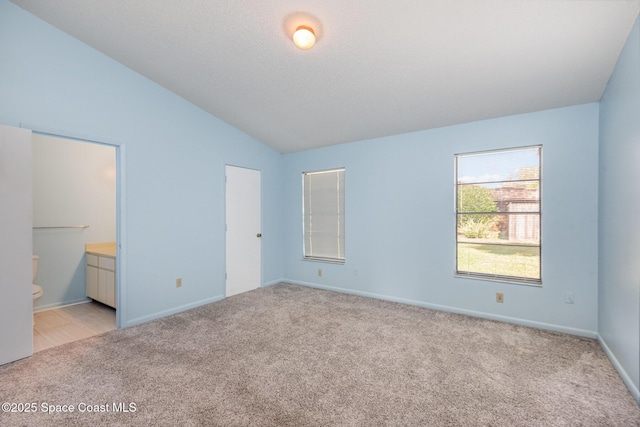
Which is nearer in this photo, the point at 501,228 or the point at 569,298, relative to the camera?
the point at 569,298

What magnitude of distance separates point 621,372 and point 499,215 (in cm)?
177

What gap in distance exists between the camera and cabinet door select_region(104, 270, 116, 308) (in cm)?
381

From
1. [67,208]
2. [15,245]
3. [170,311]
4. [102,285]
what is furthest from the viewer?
[67,208]

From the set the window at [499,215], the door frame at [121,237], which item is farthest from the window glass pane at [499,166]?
the door frame at [121,237]

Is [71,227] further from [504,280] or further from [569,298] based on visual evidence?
[569,298]

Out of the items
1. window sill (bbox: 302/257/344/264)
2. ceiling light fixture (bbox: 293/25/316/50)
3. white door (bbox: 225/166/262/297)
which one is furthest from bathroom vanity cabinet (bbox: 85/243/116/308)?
ceiling light fixture (bbox: 293/25/316/50)

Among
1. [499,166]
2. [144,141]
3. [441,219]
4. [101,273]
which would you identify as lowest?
[101,273]

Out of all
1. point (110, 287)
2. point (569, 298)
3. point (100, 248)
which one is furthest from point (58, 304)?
point (569, 298)

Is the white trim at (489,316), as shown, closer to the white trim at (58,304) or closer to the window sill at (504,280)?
the window sill at (504,280)

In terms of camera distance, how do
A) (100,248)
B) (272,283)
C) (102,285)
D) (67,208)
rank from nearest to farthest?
(102,285)
(67,208)
(100,248)
(272,283)

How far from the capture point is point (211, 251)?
430 cm

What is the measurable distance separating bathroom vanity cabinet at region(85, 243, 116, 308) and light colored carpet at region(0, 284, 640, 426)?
0.94 meters

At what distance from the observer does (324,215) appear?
5.10 meters

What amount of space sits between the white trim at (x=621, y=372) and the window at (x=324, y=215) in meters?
3.20
